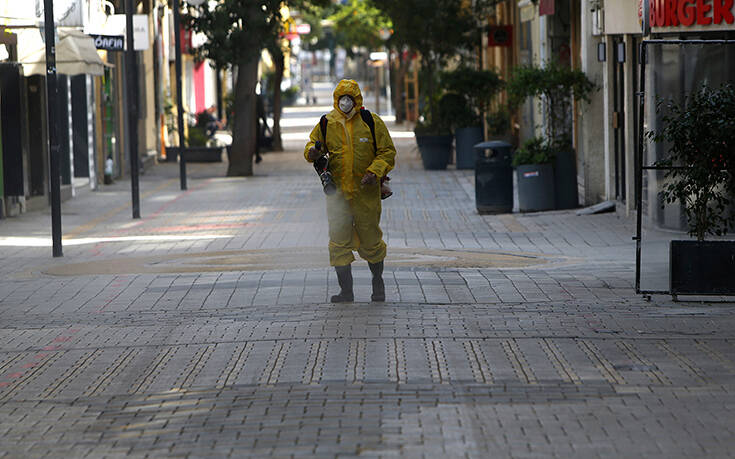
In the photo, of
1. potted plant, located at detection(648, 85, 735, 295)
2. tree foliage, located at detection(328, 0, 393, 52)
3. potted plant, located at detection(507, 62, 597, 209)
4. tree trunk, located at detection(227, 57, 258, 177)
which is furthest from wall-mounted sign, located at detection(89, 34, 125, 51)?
tree foliage, located at detection(328, 0, 393, 52)

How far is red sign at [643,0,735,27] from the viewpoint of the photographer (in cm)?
1362

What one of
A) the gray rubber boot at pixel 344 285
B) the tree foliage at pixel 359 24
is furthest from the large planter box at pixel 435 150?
the tree foliage at pixel 359 24

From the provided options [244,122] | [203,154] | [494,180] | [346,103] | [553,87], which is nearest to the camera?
[346,103]

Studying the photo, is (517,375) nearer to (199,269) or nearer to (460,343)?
(460,343)

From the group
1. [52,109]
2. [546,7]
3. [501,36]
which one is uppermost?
[501,36]

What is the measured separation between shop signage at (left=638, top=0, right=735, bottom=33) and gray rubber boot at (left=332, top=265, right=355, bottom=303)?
5.79m

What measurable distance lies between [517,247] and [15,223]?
298 inches

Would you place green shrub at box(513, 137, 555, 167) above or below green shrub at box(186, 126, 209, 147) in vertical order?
below

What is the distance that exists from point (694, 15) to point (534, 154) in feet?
17.4

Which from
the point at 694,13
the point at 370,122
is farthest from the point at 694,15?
the point at 370,122

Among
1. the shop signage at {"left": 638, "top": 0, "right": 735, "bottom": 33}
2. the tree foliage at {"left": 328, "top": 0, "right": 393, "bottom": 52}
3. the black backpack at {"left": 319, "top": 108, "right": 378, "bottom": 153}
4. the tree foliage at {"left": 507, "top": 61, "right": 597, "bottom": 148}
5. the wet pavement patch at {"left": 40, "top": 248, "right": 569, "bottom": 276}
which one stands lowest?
the wet pavement patch at {"left": 40, "top": 248, "right": 569, "bottom": 276}

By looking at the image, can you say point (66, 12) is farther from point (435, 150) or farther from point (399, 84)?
point (399, 84)

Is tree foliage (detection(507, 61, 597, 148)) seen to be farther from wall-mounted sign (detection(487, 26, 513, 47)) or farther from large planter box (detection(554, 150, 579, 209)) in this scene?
wall-mounted sign (detection(487, 26, 513, 47))

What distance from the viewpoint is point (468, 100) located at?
1072 inches
